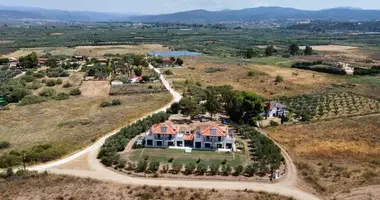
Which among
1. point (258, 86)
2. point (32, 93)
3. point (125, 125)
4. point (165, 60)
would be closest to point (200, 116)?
point (125, 125)

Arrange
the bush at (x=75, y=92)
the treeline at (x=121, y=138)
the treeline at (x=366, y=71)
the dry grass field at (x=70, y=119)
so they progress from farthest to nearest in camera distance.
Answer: the treeline at (x=366, y=71) < the bush at (x=75, y=92) < the dry grass field at (x=70, y=119) < the treeline at (x=121, y=138)

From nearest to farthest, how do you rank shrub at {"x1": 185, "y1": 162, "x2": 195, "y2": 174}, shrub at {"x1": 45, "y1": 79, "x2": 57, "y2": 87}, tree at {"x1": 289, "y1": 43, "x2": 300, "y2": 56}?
shrub at {"x1": 185, "y1": 162, "x2": 195, "y2": 174}
shrub at {"x1": 45, "y1": 79, "x2": 57, "y2": 87}
tree at {"x1": 289, "y1": 43, "x2": 300, "y2": 56}

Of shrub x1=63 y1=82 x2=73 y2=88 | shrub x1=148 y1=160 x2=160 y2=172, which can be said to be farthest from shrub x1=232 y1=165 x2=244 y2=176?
shrub x1=63 y1=82 x2=73 y2=88

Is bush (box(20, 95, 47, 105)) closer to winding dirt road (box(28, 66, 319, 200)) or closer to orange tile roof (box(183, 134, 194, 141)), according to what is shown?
winding dirt road (box(28, 66, 319, 200))

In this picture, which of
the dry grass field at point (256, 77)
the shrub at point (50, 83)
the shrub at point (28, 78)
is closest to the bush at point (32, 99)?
the shrub at point (50, 83)

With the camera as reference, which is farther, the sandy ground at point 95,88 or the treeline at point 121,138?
the sandy ground at point 95,88

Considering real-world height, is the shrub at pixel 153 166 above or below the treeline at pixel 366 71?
below

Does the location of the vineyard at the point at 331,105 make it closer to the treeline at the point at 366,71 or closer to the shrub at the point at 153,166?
the treeline at the point at 366,71
